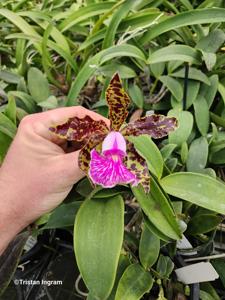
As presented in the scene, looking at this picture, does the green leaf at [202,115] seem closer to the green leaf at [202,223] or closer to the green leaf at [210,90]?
the green leaf at [210,90]

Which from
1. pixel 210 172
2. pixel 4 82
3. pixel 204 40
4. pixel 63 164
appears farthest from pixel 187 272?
A: pixel 4 82

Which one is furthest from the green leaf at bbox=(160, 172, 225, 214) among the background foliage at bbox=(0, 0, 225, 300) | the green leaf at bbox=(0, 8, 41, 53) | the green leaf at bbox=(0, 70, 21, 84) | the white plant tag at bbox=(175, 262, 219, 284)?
the green leaf at bbox=(0, 8, 41, 53)

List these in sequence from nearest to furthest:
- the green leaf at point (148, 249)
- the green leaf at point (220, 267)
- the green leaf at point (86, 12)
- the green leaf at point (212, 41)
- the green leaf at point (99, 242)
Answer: the green leaf at point (99, 242) → the green leaf at point (148, 249) → the green leaf at point (220, 267) → the green leaf at point (212, 41) → the green leaf at point (86, 12)

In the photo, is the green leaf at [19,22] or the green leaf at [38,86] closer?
the green leaf at [38,86]

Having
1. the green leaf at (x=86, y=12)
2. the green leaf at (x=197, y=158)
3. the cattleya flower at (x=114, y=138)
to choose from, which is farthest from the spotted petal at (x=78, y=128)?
the green leaf at (x=86, y=12)

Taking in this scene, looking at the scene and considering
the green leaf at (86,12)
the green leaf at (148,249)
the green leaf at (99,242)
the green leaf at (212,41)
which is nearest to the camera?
the green leaf at (99,242)

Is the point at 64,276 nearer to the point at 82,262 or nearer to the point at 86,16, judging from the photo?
the point at 82,262

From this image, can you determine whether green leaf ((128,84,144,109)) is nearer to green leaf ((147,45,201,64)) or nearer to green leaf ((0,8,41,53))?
green leaf ((147,45,201,64))
